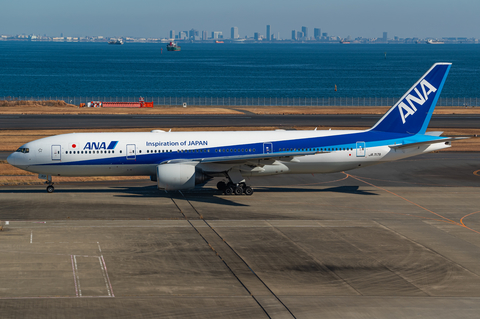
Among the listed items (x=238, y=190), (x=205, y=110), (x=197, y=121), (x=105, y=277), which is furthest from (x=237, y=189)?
(x=205, y=110)

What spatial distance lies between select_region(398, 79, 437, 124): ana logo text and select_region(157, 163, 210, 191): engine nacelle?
1899cm

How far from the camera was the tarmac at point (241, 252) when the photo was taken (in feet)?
75.4

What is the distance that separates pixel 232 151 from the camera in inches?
1797

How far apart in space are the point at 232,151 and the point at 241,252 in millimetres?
16575

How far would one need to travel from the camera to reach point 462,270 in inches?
1085

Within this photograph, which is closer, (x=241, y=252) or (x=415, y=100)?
(x=241, y=252)

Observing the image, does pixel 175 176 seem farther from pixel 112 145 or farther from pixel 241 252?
pixel 241 252

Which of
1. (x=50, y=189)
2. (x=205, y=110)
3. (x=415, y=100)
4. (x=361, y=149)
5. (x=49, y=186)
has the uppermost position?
(x=415, y=100)

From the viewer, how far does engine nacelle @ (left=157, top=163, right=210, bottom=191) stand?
43.0 m

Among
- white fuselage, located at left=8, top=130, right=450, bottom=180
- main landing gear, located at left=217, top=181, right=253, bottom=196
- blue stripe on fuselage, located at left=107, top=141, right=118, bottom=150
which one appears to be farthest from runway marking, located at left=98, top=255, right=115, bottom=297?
main landing gear, located at left=217, top=181, right=253, bottom=196

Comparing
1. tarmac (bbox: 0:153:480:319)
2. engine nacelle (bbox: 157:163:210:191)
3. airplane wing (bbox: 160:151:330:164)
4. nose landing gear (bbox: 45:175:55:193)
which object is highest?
airplane wing (bbox: 160:151:330:164)

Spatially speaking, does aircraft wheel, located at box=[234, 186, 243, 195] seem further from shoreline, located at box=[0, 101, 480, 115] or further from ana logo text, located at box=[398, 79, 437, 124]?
shoreline, located at box=[0, 101, 480, 115]

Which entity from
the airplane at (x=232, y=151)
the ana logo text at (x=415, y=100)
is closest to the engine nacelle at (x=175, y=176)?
the airplane at (x=232, y=151)

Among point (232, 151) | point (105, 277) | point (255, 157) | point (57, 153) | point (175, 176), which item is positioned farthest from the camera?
point (232, 151)
